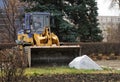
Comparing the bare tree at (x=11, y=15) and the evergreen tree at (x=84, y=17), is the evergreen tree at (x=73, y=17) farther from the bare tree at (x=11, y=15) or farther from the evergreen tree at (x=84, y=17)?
the bare tree at (x=11, y=15)

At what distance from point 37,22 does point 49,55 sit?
3.27 m

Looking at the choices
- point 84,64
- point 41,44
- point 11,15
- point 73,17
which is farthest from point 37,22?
point 11,15

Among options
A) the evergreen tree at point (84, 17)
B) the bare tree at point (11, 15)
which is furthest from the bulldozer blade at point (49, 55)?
the bare tree at point (11, 15)

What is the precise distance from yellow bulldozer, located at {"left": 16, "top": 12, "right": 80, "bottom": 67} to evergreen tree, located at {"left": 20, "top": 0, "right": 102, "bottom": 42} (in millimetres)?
9069

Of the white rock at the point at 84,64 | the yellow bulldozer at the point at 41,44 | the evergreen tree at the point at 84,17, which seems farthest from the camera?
the evergreen tree at the point at 84,17

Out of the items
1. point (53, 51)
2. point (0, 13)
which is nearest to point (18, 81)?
point (53, 51)

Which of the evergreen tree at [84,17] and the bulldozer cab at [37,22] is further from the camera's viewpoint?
the evergreen tree at [84,17]

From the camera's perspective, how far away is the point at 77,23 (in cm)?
3669

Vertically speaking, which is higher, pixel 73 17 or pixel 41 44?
pixel 73 17

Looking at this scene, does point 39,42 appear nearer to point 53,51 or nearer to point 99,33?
point 53,51

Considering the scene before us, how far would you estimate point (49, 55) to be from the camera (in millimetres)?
22047

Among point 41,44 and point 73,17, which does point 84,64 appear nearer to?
point 41,44

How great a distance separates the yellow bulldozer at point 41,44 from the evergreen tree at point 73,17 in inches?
357

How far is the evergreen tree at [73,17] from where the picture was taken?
3438 centimetres
